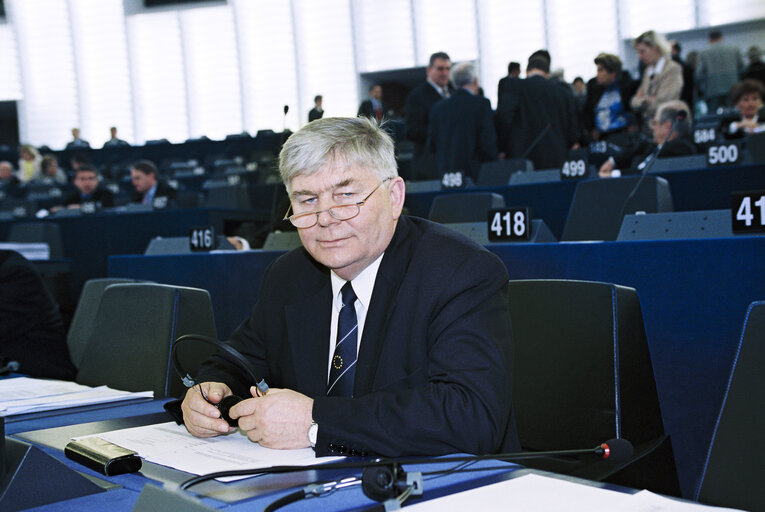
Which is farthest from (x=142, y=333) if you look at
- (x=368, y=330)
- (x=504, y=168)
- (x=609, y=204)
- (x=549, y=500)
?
(x=504, y=168)

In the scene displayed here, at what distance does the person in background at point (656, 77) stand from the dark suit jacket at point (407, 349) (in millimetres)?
4408

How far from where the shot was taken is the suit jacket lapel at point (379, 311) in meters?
1.31

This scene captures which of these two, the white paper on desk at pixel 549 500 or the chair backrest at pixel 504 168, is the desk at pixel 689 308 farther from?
the chair backrest at pixel 504 168

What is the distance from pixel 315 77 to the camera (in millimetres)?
14906

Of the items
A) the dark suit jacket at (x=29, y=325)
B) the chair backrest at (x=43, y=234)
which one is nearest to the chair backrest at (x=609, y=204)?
the dark suit jacket at (x=29, y=325)

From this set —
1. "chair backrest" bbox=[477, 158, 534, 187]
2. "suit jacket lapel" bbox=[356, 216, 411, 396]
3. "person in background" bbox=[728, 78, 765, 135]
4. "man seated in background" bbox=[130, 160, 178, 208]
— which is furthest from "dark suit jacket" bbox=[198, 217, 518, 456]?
"man seated in background" bbox=[130, 160, 178, 208]

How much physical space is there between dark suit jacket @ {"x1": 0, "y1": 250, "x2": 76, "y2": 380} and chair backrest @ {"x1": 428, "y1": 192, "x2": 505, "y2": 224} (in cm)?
219

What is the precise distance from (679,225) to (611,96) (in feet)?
14.0

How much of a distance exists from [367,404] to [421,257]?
1.13 ft

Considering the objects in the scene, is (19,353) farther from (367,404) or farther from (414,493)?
(414,493)

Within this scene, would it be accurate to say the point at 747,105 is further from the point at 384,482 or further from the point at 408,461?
the point at 384,482

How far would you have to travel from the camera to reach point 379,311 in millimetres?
1334

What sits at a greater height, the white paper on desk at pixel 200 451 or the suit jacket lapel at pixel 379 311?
the suit jacket lapel at pixel 379 311

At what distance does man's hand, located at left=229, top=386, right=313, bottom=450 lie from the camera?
1.10 metres
